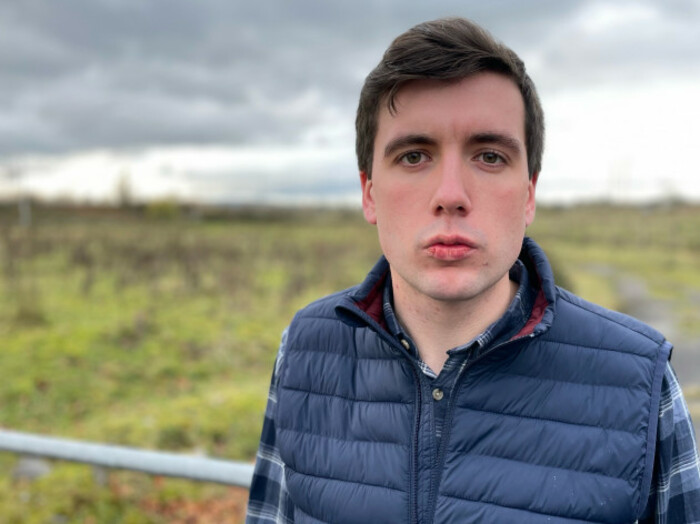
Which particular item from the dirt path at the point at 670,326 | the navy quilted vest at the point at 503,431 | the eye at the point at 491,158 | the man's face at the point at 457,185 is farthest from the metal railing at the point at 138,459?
the dirt path at the point at 670,326

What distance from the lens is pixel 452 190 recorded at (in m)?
1.50

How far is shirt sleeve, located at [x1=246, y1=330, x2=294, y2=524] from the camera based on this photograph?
1.91 meters

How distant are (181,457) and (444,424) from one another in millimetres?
1165

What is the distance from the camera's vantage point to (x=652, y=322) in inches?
506

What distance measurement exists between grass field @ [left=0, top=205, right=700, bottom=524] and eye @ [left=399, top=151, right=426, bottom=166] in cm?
42

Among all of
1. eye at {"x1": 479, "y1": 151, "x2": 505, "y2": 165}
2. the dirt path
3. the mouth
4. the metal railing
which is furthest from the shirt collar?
the dirt path

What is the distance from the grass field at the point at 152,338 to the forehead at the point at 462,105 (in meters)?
0.34

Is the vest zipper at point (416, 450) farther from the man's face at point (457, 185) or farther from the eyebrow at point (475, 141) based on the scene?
the eyebrow at point (475, 141)

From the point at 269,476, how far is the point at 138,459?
0.73 m

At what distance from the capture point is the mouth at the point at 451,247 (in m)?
1.50

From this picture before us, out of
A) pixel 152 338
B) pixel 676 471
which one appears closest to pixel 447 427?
pixel 676 471

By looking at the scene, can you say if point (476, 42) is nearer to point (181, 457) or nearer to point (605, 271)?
point (181, 457)

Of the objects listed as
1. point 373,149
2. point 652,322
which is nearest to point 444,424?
point 373,149

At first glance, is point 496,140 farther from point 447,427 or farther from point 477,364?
point 447,427
